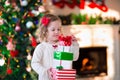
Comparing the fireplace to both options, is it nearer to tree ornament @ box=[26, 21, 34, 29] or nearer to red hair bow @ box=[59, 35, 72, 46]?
tree ornament @ box=[26, 21, 34, 29]

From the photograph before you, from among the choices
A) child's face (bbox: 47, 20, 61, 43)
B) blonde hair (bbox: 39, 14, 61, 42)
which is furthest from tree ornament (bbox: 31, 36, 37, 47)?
child's face (bbox: 47, 20, 61, 43)

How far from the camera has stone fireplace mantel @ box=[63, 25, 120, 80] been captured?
524 cm

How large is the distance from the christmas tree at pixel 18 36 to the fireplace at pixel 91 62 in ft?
4.48

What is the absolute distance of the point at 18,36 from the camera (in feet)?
13.6

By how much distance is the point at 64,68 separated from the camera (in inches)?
81.0

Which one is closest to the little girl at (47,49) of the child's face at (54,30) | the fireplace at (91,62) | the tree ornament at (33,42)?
the child's face at (54,30)

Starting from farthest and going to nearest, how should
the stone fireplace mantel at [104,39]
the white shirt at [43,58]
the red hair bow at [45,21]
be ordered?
the stone fireplace mantel at [104,39] < the red hair bow at [45,21] < the white shirt at [43,58]

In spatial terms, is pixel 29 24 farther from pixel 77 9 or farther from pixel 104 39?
pixel 104 39

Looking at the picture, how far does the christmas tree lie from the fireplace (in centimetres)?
137

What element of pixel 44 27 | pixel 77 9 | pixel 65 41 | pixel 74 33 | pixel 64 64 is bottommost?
pixel 64 64

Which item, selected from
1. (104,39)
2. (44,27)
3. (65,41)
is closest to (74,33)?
(104,39)

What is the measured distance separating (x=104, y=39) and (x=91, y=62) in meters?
0.46

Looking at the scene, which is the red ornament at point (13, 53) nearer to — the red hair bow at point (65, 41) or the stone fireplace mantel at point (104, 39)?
the stone fireplace mantel at point (104, 39)

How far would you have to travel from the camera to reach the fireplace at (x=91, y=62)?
537 cm
